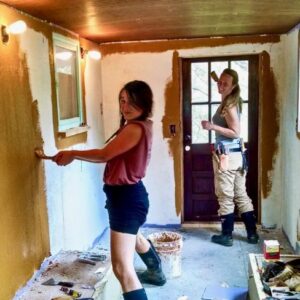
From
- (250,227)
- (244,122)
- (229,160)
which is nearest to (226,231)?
(250,227)

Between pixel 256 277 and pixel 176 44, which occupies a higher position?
pixel 176 44

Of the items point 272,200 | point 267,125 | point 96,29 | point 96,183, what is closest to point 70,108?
point 96,29

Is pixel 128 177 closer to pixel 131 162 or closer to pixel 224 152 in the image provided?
pixel 131 162

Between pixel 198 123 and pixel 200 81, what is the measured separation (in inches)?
16.4

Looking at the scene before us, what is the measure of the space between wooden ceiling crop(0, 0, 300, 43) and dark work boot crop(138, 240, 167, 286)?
5.36 ft

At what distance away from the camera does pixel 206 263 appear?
3.49 m

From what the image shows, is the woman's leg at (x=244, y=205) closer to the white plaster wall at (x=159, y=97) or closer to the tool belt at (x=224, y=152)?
the tool belt at (x=224, y=152)

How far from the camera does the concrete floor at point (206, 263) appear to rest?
3.04m

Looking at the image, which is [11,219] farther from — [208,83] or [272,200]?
[272,200]

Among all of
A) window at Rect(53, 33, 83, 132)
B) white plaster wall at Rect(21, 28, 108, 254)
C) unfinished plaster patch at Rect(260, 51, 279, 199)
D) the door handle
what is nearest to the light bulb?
white plaster wall at Rect(21, 28, 108, 254)

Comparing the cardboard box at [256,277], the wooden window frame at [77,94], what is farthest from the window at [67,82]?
the cardboard box at [256,277]

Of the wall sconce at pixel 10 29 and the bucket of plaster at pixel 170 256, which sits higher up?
the wall sconce at pixel 10 29

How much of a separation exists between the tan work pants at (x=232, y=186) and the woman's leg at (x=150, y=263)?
991 millimetres

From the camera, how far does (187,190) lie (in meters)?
4.38
